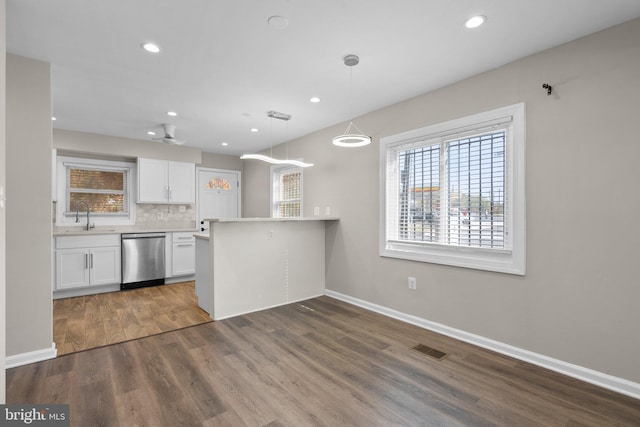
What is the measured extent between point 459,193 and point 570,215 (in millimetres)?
919

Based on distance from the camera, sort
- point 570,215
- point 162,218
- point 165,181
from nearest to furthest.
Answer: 1. point 570,215
2. point 165,181
3. point 162,218

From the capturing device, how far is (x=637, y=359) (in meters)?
2.07

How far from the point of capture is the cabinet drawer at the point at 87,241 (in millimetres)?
4403

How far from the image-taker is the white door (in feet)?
21.0

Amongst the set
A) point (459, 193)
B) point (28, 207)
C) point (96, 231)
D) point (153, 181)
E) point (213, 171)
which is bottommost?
point (96, 231)

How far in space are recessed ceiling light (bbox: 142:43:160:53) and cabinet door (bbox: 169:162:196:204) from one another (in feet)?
11.4

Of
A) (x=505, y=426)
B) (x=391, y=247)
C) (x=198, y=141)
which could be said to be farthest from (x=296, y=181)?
(x=505, y=426)

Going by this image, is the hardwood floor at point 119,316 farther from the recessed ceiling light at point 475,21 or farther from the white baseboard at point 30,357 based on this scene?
the recessed ceiling light at point 475,21

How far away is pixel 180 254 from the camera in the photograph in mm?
5461

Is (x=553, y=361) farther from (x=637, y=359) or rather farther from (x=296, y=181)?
(x=296, y=181)

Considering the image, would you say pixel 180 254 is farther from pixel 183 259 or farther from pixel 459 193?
pixel 459 193

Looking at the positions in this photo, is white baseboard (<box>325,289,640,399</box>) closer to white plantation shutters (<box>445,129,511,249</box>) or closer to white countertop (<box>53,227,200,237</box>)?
white plantation shutters (<box>445,129,511,249</box>)

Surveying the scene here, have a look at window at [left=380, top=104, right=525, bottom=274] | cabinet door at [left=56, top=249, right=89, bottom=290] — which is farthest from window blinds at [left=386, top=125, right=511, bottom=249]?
cabinet door at [left=56, top=249, right=89, bottom=290]

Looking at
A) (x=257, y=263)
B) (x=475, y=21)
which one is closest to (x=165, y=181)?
(x=257, y=263)
